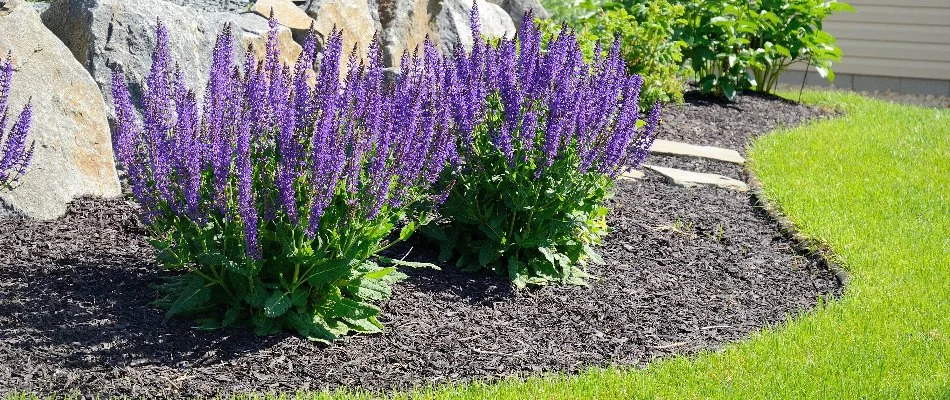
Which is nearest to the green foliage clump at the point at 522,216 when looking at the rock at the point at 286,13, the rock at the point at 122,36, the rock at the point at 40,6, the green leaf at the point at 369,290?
the green leaf at the point at 369,290

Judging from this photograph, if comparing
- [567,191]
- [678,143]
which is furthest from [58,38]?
[678,143]

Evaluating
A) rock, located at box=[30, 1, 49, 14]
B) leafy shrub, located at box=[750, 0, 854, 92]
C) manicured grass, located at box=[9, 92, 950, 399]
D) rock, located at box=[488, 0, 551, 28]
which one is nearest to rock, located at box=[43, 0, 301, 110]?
rock, located at box=[30, 1, 49, 14]

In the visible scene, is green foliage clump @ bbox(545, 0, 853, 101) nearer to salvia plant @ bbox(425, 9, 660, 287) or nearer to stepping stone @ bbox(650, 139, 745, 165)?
stepping stone @ bbox(650, 139, 745, 165)

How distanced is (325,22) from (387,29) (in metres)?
0.70

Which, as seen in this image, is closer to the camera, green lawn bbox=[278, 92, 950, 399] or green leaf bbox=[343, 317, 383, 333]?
green lawn bbox=[278, 92, 950, 399]

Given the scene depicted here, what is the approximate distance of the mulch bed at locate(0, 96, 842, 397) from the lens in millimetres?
4020

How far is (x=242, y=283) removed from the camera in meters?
4.27

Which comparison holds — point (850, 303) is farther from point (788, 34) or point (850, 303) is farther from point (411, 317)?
point (788, 34)

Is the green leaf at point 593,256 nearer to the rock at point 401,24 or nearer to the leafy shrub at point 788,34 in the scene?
the rock at point 401,24

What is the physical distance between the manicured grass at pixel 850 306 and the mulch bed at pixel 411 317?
0.20 m

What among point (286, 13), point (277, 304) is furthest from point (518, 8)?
point (277, 304)

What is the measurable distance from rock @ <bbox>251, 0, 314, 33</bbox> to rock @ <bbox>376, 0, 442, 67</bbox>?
2.54ft

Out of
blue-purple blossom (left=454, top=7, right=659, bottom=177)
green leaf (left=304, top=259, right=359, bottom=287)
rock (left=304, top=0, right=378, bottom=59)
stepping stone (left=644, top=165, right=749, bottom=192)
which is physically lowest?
stepping stone (left=644, top=165, right=749, bottom=192)

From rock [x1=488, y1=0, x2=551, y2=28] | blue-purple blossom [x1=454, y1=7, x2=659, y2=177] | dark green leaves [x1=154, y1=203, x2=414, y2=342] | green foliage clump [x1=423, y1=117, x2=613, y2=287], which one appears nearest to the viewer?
dark green leaves [x1=154, y1=203, x2=414, y2=342]
